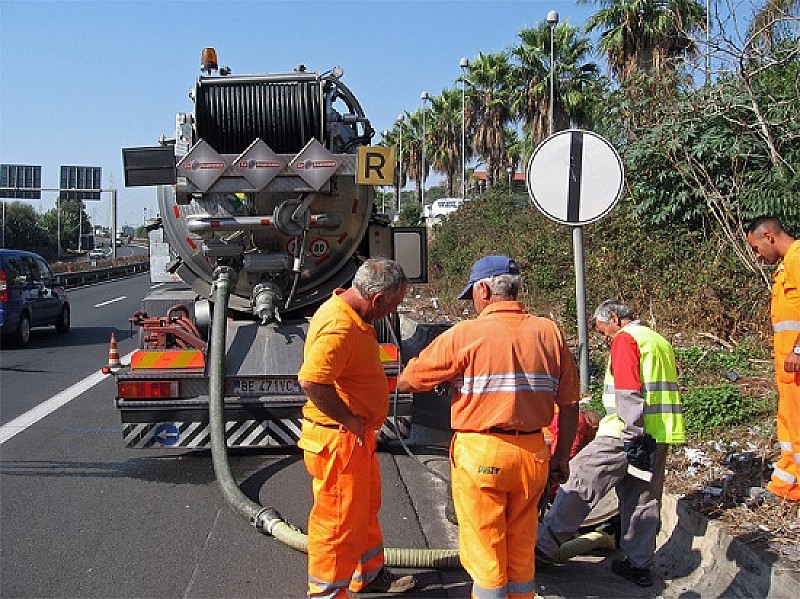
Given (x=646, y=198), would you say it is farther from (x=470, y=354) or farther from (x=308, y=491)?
(x=470, y=354)

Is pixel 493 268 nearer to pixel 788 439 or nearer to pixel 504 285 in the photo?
pixel 504 285

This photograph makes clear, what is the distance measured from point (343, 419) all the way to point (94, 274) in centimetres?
3633

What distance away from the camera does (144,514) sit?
563cm

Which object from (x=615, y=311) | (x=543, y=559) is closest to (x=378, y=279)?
(x=615, y=311)

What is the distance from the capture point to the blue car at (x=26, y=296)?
47.2 feet

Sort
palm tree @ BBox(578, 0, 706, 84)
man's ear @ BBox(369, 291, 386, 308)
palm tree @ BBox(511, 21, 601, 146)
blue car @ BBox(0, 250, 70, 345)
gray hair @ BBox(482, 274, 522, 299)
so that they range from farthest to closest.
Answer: palm tree @ BBox(511, 21, 601, 146) → palm tree @ BBox(578, 0, 706, 84) → blue car @ BBox(0, 250, 70, 345) → man's ear @ BBox(369, 291, 386, 308) → gray hair @ BBox(482, 274, 522, 299)

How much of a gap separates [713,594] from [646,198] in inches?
348

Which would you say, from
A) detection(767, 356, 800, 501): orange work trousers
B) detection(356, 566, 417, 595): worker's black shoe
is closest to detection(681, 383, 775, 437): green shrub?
detection(767, 356, 800, 501): orange work trousers

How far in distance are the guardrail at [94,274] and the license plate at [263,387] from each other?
76.6 feet

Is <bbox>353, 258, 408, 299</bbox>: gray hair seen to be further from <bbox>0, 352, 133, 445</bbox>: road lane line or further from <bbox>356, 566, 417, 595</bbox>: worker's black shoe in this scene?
<bbox>0, 352, 133, 445</bbox>: road lane line

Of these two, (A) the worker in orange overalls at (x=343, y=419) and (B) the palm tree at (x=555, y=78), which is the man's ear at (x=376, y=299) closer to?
(A) the worker in orange overalls at (x=343, y=419)

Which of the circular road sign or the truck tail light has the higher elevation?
the circular road sign

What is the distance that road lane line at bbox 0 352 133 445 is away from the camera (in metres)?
8.21

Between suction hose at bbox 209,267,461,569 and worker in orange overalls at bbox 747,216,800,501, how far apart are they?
199 cm
